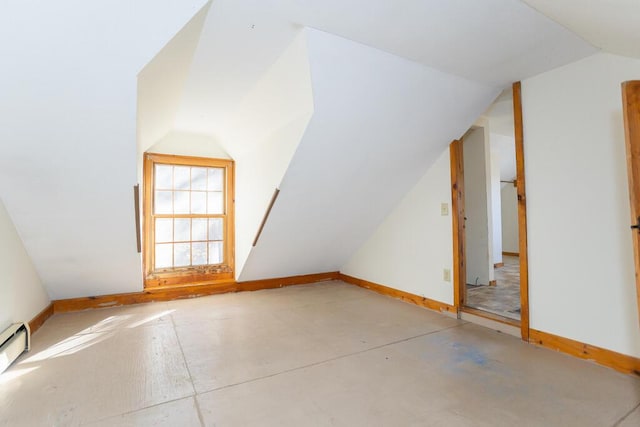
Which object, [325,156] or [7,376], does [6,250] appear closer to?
[7,376]

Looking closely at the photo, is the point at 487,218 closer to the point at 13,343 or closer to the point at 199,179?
the point at 199,179

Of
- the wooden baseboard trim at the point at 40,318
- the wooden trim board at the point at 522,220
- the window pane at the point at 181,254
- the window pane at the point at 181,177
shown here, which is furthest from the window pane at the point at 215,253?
the wooden trim board at the point at 522,220

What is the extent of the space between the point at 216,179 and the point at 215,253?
102cm

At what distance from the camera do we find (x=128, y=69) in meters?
1.73

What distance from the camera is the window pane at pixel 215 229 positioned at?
4168 millimetres

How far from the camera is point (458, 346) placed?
231 centimetres

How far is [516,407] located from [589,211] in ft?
4.55

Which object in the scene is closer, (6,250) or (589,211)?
(589,211)

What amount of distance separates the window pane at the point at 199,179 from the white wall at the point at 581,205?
3.61m

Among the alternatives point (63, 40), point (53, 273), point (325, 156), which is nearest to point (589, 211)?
point (325, 156)

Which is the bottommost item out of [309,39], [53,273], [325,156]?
[53,273]

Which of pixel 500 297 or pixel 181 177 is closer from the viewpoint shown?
pixel 500 297

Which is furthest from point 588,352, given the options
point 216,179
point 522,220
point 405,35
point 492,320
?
point 216,179

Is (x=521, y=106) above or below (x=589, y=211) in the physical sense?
above
